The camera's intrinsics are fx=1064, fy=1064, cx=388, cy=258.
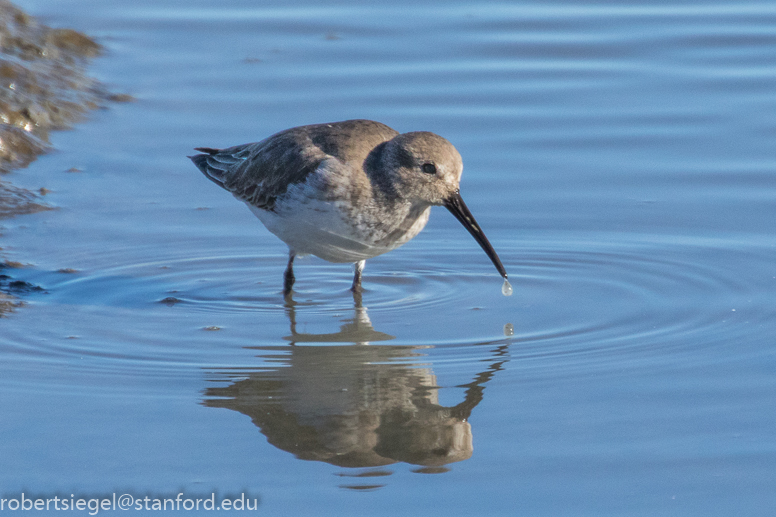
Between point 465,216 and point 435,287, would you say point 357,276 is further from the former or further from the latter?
point 465,216

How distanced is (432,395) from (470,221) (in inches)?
59.5

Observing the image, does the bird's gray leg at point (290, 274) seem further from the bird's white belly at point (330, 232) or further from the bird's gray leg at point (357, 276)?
the bird's gray leg at point (357, 276)

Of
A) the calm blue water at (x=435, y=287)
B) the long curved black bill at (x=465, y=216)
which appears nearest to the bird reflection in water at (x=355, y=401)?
the calm blue water at (x=435, y=287)

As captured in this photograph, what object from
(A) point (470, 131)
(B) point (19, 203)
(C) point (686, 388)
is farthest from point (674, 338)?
(B) point (19, 203)

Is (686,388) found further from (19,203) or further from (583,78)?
(583,78)

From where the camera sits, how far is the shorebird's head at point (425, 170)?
19.9 ft

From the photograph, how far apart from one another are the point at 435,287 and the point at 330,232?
2.72 ft

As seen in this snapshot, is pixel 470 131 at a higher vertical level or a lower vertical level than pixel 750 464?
higher

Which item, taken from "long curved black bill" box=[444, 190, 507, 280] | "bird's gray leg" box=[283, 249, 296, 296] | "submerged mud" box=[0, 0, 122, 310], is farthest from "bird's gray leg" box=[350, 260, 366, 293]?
"submerged mud" box=[0, 0, 122, 310]

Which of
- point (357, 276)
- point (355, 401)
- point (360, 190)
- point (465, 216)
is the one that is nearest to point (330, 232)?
point (360, 190)

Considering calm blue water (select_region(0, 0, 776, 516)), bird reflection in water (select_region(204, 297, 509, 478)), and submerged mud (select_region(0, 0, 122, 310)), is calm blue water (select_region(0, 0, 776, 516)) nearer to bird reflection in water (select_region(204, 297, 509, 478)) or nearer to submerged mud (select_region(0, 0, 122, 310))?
bird reflection in water (select_region(204, 297, 509, 478))

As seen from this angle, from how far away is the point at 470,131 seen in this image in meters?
9.20

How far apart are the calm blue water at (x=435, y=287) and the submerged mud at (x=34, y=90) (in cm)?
21

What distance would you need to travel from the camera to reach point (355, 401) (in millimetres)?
4902
